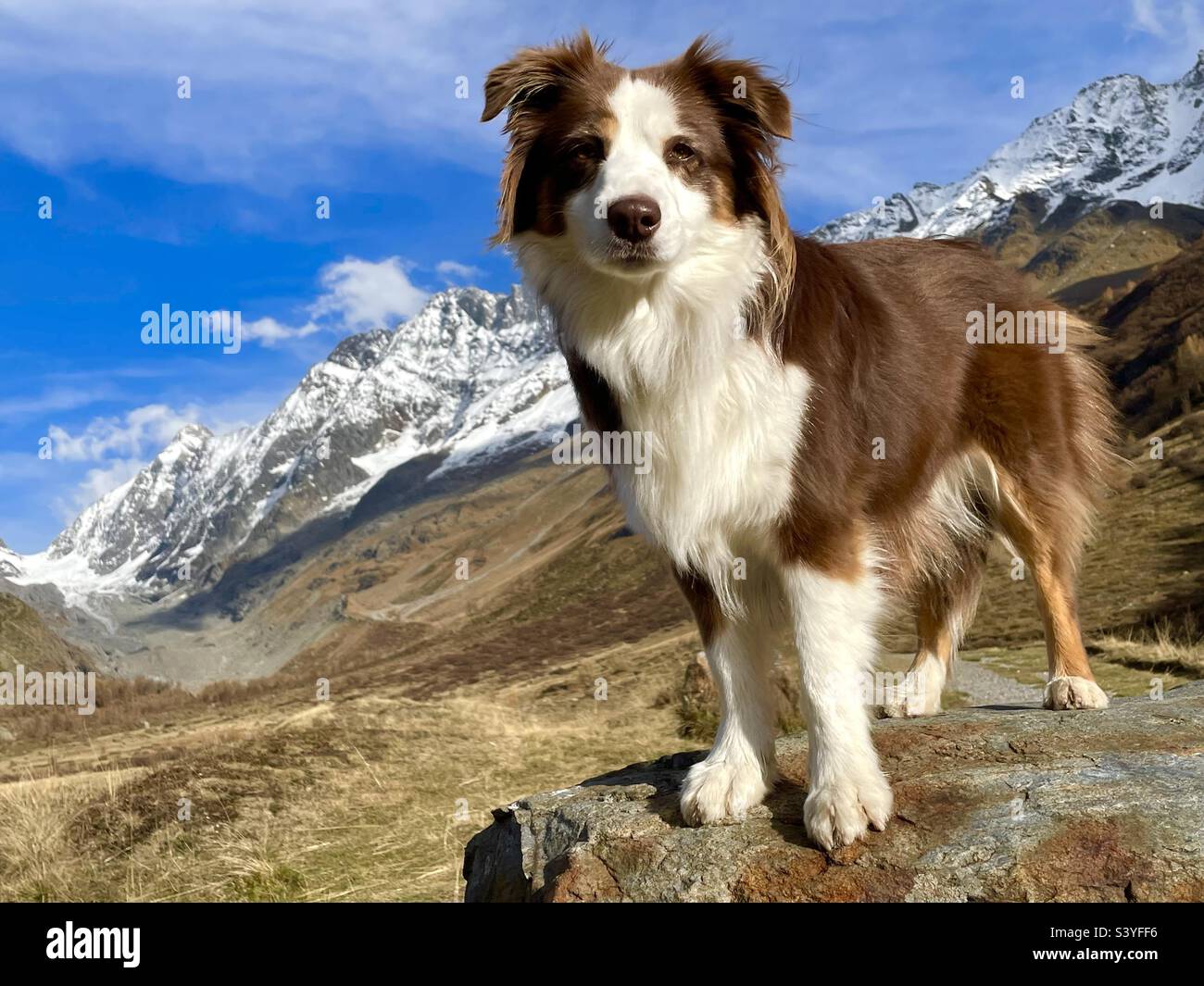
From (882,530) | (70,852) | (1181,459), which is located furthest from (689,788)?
(1181,459)

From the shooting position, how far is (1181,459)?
75.6 ft

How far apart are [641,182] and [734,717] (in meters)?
2.37

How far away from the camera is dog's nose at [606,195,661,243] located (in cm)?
406

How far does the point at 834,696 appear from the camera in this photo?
4262mm

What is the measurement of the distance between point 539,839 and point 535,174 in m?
3.15

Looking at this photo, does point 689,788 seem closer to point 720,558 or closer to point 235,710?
point 720,558

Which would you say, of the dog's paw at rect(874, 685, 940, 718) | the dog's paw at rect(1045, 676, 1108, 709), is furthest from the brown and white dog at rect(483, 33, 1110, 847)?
the dog's paw at rect(874, 685, 940, 718)

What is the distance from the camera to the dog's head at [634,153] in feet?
13.7
